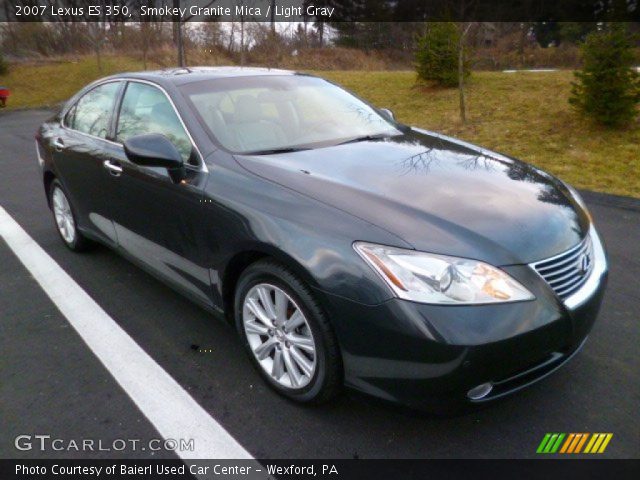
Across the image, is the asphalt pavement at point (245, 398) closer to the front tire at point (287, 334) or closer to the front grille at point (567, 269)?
the front tire at point (287, 334)

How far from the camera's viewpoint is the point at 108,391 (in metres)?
2.63

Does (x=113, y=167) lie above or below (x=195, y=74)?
below

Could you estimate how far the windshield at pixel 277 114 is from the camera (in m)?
2.96

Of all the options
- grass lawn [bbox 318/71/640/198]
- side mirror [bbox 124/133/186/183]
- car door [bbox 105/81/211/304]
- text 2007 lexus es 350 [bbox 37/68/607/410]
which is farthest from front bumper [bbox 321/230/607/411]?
grass lawn [bbox 318/71/640/198]

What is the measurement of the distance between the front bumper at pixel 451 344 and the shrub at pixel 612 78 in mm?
7394

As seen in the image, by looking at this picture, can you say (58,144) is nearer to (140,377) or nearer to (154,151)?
(154,151)

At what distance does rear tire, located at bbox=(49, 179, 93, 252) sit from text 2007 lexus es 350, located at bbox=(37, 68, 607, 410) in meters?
0.90

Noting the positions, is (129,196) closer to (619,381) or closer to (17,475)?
(17,475)

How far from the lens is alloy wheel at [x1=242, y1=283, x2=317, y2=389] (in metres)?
2.32

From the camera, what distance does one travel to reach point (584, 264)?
233 cm

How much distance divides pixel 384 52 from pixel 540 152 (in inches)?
1072

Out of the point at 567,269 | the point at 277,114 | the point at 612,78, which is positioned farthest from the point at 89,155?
the point at 612,78

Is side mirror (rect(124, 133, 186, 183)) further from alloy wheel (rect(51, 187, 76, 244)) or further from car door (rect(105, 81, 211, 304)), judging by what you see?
alloy wheel (rect(51, 187, 76, 244))

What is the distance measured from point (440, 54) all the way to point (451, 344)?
458 inches
